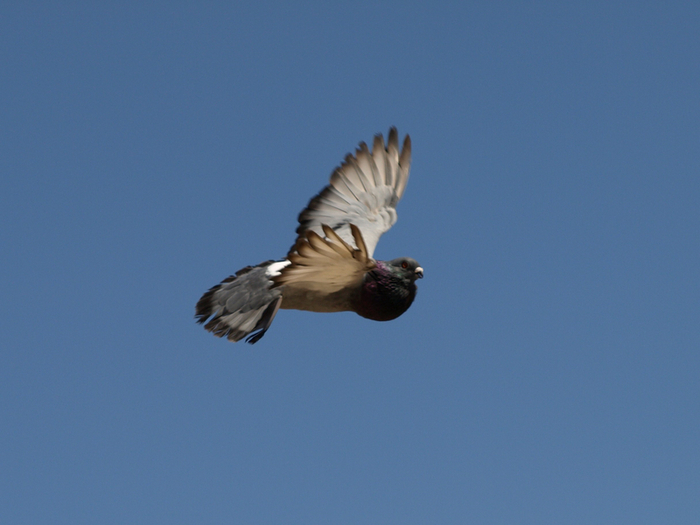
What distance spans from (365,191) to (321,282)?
10.4 feet

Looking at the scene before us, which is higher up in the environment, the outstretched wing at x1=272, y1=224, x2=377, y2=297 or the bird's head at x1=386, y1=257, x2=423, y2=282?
the bird's head at x1=386, y1=257, x2=423, y2=282

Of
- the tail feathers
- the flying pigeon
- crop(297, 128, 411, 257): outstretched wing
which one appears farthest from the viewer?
crop(297, 128, 411, 257): outstretched wing

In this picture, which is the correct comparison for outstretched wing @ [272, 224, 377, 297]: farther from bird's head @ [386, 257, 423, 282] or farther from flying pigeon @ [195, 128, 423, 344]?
bird's head @ [386, 257, 423, 282]

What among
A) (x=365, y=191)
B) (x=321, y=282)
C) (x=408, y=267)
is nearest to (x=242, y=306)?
(x=321, y=282)

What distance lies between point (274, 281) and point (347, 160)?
3.69 m

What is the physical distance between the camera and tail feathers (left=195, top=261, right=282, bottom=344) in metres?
8.45

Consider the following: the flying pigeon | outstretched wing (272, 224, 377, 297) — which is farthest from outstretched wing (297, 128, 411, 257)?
outstretched wing (272, 224, 377, 297)

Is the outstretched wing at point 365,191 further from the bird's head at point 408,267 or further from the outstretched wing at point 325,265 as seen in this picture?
the outstretched wing at point 325,265

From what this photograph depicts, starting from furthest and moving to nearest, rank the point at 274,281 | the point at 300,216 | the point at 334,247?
the point at 300,216 < the point at 274,281 < the point at 334,247

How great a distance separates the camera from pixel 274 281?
8.36 metres

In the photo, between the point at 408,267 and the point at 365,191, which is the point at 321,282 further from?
the point at 365,191

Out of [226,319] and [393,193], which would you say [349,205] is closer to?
[393,193]

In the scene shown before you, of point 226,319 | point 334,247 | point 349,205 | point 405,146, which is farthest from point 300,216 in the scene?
point 334,247

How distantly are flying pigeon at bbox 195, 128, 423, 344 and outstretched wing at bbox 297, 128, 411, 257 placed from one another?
0.02m
